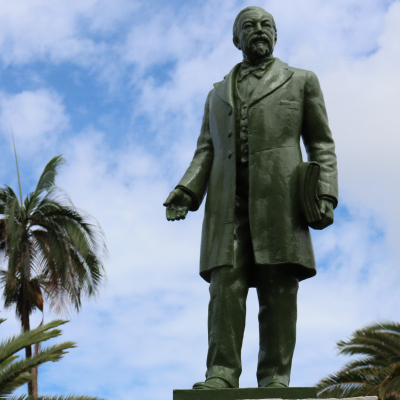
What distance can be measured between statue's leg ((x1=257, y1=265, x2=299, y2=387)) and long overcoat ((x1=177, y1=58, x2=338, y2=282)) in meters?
0.14

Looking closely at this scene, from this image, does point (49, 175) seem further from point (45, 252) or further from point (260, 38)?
point (260, 38)

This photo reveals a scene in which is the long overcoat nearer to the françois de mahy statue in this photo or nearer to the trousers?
the françois de mahy statue

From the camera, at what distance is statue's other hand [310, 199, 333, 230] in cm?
490

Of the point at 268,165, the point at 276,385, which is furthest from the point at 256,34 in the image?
the point at 276,385

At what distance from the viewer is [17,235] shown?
1958cm

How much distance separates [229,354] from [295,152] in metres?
1.56

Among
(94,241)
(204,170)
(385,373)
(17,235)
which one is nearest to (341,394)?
(385,373)

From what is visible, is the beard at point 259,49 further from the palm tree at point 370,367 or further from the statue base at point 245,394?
the palm tree at point 370,367

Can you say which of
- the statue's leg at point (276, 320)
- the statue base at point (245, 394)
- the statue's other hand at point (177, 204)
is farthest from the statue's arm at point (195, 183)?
the statue base at point (245, 394)

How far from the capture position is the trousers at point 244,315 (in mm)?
4730

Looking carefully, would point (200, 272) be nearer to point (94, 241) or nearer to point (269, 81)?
point (269, 81)

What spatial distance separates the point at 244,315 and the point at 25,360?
25.5 feet

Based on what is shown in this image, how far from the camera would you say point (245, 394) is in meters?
4.33

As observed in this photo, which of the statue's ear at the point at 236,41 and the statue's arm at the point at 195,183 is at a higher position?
the statue's ear at the point at 236,41
